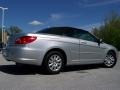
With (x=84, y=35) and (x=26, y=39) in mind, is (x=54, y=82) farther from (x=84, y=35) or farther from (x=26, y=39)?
(x=84, y=35)

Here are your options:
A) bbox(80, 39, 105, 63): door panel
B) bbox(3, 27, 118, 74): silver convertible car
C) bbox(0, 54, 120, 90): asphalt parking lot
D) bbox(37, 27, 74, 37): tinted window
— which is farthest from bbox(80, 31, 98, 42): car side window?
bbox(0, 54, 120, 90): asphalt parking lot

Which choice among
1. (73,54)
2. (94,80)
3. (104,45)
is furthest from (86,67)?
(94,80)

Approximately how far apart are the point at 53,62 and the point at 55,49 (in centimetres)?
41

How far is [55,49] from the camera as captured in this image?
30.2ft

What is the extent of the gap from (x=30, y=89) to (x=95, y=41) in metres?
4.62

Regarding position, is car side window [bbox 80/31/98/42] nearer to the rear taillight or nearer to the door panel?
the door panel

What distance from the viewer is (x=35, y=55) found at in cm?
870

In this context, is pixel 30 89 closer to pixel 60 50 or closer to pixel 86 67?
pixel 60 50

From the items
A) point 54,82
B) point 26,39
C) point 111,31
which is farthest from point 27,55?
point 111,31

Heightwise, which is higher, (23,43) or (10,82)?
(23,43)

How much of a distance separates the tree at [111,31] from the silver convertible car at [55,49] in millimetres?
28567

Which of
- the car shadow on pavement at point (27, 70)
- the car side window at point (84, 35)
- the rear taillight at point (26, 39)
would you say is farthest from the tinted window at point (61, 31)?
the car shadow on pavement at point (27, 70)

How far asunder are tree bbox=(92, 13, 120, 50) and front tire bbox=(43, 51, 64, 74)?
2987 centimetres

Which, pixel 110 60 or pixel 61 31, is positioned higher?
pixel 61 31
